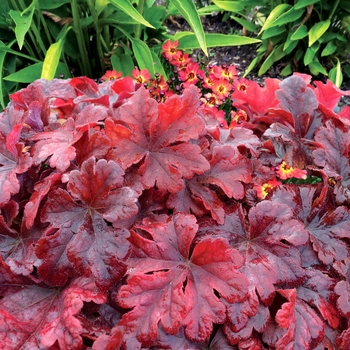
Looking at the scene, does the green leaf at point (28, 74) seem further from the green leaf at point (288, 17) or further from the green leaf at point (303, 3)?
the green leaf at point (303, 3)

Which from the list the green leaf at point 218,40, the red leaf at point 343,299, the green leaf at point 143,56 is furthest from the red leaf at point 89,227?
the green leaf at point 218,40

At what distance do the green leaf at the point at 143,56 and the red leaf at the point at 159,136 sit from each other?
1433mm

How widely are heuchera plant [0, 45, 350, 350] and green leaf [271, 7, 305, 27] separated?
1.90m

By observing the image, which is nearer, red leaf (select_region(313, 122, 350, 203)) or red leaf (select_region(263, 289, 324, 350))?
red leaf (select_region(263, 289, 324, 350))

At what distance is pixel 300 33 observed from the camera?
9.02 feet

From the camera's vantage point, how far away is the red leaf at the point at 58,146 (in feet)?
2.71

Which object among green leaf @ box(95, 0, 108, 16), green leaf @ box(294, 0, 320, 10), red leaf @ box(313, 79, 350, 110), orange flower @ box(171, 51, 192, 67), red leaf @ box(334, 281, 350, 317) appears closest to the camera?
red leaf @ box(334, 281, 350, 317)

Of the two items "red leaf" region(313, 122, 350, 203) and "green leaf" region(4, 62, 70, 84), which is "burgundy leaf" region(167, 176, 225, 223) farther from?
"green leaf" region(4, 62, 70, 84)

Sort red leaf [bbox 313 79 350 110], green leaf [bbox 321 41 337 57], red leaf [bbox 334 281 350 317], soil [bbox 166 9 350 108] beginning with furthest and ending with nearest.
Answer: soil [bbox 166 9 350 108] < green leaf [bbox 321 41 337 57] < red leaf [bbox 313 79 350 110] < red leaf [bbox 334 281 350 317]

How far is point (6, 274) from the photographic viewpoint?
79 centimetres

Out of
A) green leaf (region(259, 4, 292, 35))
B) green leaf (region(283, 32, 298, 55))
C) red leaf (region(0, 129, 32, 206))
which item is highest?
red leaf (region(0, 129, 32, 206))

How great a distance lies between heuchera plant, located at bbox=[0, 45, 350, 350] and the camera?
0.74 metres

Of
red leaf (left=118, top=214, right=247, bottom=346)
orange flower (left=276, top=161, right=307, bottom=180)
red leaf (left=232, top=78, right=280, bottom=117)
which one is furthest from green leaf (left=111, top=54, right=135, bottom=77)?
red leaf (left=118, top=214, right=247, bottom=346)

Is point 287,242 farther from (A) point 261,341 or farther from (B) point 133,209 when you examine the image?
(B) point 133,209
